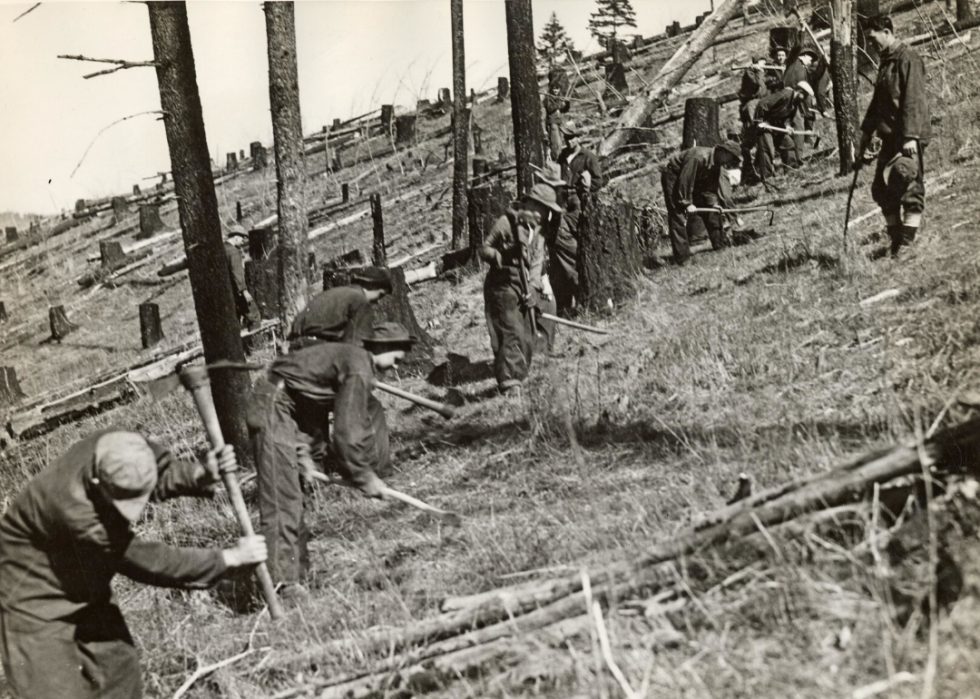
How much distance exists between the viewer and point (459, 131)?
16500mm

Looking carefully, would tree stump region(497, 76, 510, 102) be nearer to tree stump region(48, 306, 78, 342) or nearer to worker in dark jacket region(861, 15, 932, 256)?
tree stump region(48, 306, 78, 342)

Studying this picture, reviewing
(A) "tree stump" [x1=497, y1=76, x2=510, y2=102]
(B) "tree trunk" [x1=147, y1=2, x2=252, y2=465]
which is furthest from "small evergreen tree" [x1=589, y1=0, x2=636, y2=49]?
(B) "tree trunk" [x1=147, y1=2, x2=252, y2=465]

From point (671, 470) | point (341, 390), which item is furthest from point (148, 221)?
point (671, 470)

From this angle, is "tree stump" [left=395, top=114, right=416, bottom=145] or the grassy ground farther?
"tree stump" [left=395, top=114, right=416, bottom=145]

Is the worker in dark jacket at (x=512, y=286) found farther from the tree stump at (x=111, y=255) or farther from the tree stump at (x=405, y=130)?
the tree stump at (x=405, y=130)

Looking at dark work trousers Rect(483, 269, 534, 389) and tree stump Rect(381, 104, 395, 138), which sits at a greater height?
tree stump Rect(381, 104, 395, 138)

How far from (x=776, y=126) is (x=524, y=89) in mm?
3814

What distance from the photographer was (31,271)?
25.3 m

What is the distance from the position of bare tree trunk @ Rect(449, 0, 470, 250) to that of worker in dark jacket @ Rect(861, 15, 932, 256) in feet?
28.4

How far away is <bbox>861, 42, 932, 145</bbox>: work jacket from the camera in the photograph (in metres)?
8.00

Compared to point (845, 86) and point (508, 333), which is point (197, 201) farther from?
point (845, 86)

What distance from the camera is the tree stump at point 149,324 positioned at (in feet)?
49.8

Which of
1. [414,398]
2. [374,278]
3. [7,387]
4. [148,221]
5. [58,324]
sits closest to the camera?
[414,398]

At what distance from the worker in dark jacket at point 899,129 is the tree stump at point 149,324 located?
11279 millimetres
